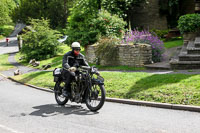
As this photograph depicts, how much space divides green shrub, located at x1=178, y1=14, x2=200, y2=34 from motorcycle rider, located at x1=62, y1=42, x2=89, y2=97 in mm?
10193

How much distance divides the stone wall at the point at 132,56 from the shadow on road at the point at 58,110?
7.48 meters

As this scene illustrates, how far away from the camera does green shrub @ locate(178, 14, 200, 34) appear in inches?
650

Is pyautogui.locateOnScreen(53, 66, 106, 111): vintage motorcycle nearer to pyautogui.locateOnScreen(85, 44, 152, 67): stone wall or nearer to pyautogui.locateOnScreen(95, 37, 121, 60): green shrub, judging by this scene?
pyautogui.locateOnScreen(85, 44, 152, 67): stone wall

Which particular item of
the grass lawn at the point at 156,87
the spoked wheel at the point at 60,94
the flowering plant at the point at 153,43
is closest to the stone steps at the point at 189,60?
the flowering plant at the point at 153,43

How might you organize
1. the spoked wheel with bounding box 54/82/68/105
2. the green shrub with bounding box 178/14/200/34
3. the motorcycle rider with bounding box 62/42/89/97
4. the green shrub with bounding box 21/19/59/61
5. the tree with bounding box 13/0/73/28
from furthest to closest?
the tree with bounding box 13/0/73/28, the green shrub with bounding box 21/19/59/61, the green shrub with bounding box 178/14/200/34, the spoked wheel with bounding box 54/82/68/105, the motorcycle rider with bounding box 62/42/89/97

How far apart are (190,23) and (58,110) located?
445 inches

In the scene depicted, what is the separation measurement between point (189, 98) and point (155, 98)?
106 cm

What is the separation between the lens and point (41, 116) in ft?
24.9

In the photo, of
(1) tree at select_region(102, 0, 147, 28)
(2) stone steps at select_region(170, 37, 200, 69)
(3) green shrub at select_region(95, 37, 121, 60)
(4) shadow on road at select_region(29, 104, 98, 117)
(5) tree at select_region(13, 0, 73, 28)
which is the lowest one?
(4) shadow on road at select_region(29, 104, 98, 117)

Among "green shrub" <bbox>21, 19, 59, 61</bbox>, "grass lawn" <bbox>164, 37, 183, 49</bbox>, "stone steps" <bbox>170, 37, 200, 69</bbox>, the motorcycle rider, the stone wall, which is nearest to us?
the motorcycle rider

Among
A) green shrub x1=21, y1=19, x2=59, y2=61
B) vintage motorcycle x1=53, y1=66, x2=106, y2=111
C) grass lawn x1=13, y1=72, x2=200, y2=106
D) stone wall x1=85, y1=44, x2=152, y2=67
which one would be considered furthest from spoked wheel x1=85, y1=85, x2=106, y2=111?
green shrub x1=21, y1=19, x2=59, y2=61

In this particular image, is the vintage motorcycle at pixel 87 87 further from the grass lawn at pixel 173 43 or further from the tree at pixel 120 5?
the tree at pixel 120 5

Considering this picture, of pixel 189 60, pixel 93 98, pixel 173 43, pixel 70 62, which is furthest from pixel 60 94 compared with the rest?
pixel 173 43

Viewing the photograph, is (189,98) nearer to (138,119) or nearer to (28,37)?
(138,119)
